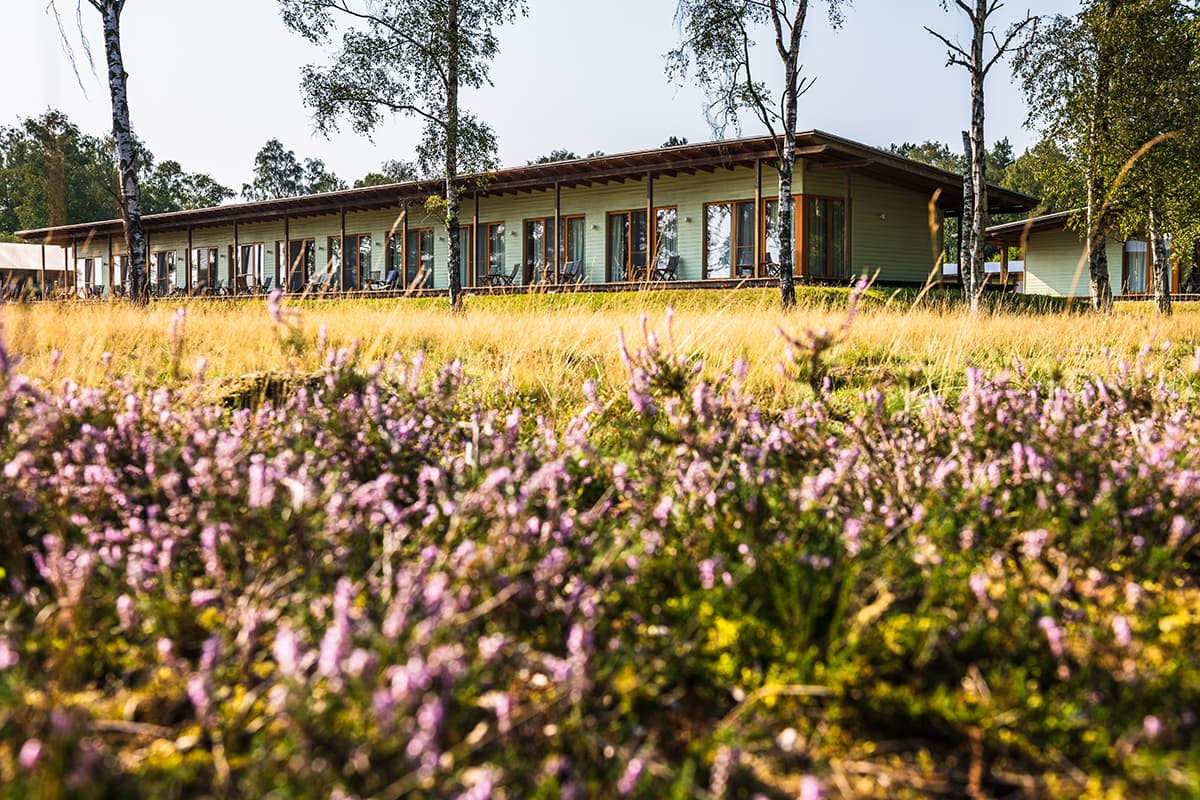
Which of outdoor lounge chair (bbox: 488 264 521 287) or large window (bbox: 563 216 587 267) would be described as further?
large window (bbox: 563 216 587 267)

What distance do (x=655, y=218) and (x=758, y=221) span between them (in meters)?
3.99

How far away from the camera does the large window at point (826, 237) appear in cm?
2166

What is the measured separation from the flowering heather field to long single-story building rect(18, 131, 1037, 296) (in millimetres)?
14960

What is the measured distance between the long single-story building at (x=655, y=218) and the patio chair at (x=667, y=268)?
6 cm

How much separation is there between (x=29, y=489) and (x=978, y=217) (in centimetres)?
1558

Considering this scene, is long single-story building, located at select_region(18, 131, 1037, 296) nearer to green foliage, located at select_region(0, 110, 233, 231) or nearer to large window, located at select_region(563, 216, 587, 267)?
large window, located at select_region(563, 216, 587, 267)

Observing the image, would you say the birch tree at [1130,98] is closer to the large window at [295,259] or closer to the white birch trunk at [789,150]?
the white birch trunk at [789,150]

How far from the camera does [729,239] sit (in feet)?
73.0

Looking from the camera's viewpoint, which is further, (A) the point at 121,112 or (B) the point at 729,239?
(B) the point at 729,239

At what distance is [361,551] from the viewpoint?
2.14 m

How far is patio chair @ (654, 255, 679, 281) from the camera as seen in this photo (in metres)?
22.4

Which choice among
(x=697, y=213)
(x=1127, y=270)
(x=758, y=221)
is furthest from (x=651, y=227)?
(x=1127, y=270)

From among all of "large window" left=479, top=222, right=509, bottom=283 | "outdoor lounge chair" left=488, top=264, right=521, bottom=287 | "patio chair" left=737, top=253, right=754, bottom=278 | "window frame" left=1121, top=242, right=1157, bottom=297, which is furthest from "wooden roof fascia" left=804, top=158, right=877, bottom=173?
"window frame" left=1121, top=242, right=1157, bottom=297

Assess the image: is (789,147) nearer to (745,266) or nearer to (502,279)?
(745,266)
